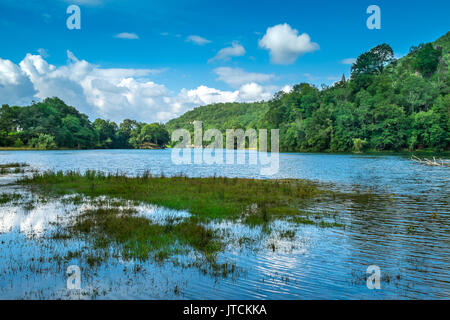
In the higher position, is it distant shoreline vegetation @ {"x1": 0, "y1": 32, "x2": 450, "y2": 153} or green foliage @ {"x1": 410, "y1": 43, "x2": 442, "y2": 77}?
green foliage @ {"x1": 410, "y1": 43, "x2": 442, "y2": 77}

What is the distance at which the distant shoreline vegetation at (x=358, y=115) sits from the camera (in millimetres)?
105375

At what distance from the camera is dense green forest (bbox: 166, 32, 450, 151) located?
10238 cm

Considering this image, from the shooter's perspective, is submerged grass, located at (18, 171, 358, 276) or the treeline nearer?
submerged grass, located at (18, 171, 358, 276)

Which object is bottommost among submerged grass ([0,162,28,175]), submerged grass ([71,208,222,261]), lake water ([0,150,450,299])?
lake water ([0,150,450,299])

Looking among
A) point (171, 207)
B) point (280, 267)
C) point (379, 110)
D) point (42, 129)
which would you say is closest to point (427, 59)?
point (379, 110)

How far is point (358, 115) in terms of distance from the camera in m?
118

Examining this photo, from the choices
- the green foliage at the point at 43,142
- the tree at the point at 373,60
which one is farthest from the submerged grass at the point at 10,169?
the tree at the point at 373,60

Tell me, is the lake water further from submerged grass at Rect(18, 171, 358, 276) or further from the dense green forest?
the dense green forest

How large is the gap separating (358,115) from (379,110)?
811cm

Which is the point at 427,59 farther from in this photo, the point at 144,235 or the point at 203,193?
the point at 144,235

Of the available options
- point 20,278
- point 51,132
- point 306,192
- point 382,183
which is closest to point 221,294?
point 20,278

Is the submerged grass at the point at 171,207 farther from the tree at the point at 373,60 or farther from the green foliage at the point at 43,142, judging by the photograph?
the tree at the point at 373,60

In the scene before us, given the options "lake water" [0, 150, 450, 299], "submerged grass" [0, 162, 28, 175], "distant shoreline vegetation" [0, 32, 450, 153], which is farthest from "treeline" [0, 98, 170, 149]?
"lake water" [0, 150, 450, 299]

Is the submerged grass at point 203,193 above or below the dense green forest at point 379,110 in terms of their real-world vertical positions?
below
